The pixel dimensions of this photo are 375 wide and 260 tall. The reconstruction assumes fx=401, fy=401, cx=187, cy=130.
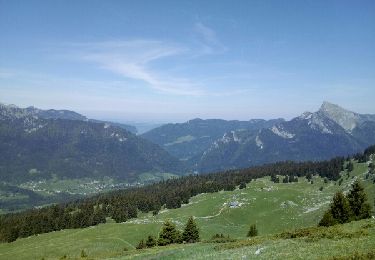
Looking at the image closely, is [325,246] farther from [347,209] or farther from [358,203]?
[358,203]

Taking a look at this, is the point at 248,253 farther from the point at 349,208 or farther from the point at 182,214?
the point at 182,214

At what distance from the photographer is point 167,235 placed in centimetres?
8100

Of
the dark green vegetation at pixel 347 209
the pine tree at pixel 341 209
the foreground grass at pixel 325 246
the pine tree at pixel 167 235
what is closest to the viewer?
the foreground grass at pixel 325 246

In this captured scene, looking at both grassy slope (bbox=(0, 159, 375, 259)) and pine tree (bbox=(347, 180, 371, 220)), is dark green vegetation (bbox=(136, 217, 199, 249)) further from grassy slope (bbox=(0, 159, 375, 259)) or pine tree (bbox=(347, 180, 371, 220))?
pine tree (bbox=(347, 180, 371, 220))

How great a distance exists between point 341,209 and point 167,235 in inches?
1332

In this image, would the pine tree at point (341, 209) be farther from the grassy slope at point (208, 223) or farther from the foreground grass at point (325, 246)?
the grassy slope at point (208, 223)

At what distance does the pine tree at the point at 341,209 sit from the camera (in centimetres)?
6675

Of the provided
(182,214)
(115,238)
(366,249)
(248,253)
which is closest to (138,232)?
(115,238)

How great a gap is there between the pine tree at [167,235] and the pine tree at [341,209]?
31.5 meters

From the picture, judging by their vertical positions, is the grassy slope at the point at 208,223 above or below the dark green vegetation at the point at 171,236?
below

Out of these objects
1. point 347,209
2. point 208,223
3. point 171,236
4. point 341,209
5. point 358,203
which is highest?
point 358,203

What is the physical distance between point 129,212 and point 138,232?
59.5 metres

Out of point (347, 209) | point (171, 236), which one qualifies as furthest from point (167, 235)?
point (347, 209)

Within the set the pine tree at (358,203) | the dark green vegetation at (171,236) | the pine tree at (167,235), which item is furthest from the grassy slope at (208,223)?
the pine tree at (358,203)
